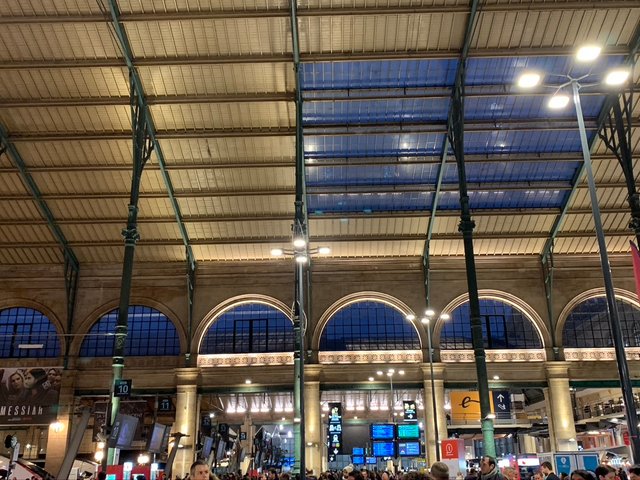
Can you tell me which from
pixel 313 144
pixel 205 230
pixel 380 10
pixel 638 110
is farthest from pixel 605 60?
pixel 205 230

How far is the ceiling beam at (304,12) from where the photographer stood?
24047 millimetres

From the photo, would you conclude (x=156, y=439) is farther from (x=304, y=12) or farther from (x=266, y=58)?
(x=304, y=12)

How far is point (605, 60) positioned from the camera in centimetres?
2695

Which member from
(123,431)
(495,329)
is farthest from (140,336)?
(495,329)

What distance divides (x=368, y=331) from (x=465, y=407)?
7152mm

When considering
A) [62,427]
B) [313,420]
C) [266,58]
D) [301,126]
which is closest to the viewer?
[266,58]

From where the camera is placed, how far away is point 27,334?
A: 3669cm

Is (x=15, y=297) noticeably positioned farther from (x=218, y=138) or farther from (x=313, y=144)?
(x=313, y=144)

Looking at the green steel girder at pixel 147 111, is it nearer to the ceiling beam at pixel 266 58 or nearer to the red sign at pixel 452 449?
the ceiling beam at pixel 266 58

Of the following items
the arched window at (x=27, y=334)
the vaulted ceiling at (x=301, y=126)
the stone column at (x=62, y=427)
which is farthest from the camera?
the arched window at (x=27, y=334)

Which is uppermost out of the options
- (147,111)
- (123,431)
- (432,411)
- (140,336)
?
(147,111)

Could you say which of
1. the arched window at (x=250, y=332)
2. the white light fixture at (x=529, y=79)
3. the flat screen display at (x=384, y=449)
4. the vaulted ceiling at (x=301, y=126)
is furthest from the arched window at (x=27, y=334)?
the white light fixture at (x=529, y=79)

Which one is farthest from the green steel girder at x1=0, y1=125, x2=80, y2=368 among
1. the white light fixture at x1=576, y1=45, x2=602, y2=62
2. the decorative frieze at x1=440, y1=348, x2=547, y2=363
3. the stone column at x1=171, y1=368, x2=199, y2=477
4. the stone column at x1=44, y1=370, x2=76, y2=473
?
the white light fixture at x1=576, y1=45, x2=602, y2=62

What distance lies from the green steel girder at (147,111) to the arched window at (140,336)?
4113mm
